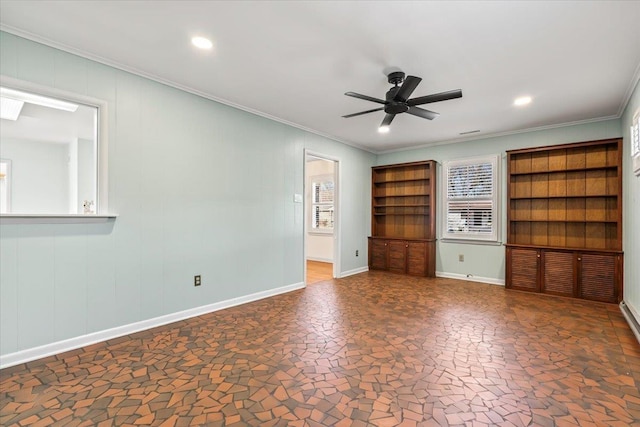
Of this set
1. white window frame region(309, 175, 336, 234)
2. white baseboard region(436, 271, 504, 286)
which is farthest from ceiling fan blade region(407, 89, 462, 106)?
white window frame region(309, 175, 336, 234)

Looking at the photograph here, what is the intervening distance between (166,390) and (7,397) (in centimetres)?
97

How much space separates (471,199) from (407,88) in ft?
11.0

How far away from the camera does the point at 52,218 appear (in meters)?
2.57

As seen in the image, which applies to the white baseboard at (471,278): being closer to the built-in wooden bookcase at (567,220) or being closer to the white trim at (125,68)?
the built-in wooden bookcase at (567,220)

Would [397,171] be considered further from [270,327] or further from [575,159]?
[270,327]

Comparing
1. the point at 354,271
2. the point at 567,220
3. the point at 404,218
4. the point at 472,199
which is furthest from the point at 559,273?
the point at 354,271

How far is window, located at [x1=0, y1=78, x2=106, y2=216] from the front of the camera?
2471 millimetres

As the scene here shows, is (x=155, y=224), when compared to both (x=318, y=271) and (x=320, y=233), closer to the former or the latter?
(x=318, y=271)

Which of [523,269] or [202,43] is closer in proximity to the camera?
[202,43]

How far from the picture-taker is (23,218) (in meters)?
2.45

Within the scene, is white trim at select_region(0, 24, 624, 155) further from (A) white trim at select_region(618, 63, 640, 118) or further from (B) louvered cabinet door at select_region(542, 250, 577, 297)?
(B) louvered cabinet door at select_region(542, 250, 577, 297)

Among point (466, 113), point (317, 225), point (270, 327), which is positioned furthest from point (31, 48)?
point (317, 225)

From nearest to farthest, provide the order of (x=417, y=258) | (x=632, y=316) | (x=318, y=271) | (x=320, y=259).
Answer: (x=632, y=316) → (x=417, y=258) → (x=318, y=271) → (x=320, y=259)

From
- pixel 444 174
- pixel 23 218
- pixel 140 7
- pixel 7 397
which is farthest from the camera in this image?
pixel 444 174
